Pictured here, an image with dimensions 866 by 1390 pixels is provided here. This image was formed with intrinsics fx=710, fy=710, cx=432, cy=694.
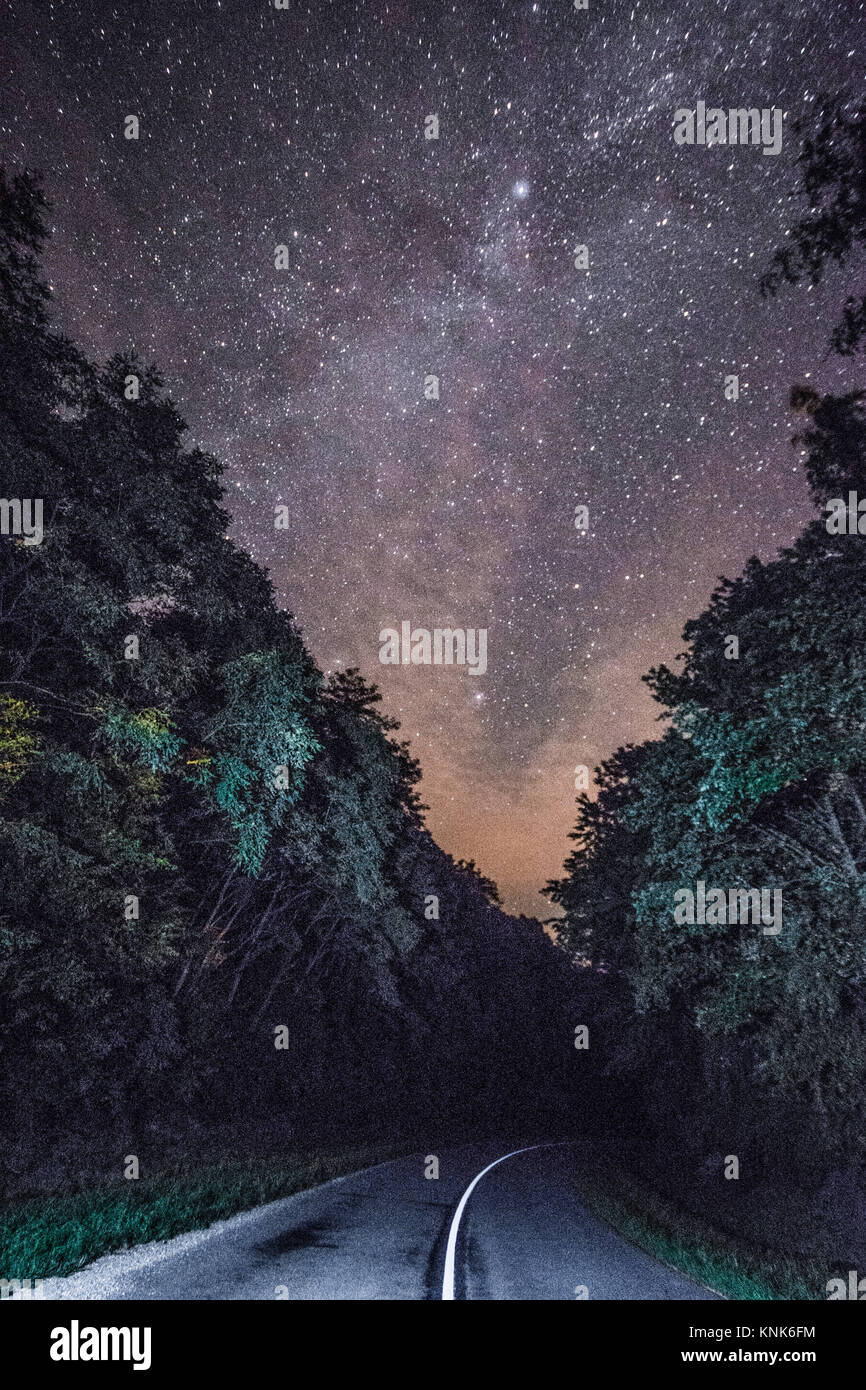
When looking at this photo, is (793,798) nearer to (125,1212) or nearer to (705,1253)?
(705,1253)

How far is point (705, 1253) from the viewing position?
36.9ft

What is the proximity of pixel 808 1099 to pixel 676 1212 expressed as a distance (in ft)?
15.5

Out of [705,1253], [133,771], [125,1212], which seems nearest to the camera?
[125,1212]

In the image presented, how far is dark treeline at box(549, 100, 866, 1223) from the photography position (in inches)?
401

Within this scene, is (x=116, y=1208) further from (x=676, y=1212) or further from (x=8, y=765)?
(x=676, y=1212)

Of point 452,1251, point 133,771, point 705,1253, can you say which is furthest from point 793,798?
point 133,771

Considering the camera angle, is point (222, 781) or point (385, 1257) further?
point (222, 781)

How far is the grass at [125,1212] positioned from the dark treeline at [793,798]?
839 centimetres

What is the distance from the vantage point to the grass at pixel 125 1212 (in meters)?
6.64

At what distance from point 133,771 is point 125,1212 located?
7246 mm

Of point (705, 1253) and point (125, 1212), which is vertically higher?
point (125, 1212)

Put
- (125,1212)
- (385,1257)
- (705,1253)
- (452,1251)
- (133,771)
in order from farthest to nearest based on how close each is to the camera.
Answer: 1. (133,771)
2. (705,1253)
3. (125,1212)
4. (452,1251)
5. (385,1257)

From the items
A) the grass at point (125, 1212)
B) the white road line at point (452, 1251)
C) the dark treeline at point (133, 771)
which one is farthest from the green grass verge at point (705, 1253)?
the dark treeline at point (133, 771)
